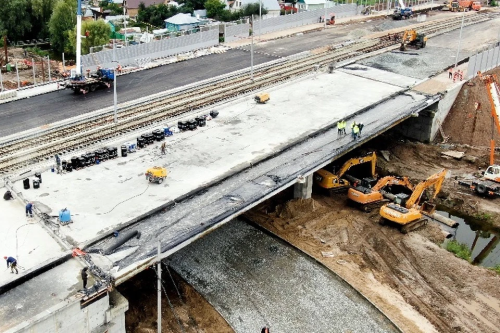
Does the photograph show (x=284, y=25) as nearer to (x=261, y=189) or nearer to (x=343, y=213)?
(x=343, y=213)

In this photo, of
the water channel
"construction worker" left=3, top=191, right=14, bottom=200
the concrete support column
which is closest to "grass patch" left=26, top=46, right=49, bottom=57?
"construction worker" left=3, top=191, right=14, bottom=200

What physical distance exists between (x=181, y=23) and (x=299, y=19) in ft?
52.9

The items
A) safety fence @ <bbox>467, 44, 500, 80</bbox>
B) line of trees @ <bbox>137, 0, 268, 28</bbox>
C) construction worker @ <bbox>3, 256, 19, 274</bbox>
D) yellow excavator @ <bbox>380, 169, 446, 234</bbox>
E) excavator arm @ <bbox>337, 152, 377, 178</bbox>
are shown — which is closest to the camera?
construction worker @ <bbox>3, 256, 19, 274</bbox>

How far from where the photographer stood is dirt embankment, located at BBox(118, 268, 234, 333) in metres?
24.1

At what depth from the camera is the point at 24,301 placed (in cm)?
1980

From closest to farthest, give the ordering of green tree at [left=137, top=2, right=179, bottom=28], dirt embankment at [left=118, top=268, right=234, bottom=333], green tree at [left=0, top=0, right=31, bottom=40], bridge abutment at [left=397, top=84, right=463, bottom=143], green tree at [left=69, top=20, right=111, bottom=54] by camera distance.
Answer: dirt embankment at [left=118, top=268, right=234, bottom=333], bridge abutment at [left=397, top=84, right=463, bottom=143], green tree at [left=69, top=20, right=111, bottom=54], green tree at [left=0, top=0, right=31, bottom=40], green tree at [left=137, top=2, right=179, bottom=28]

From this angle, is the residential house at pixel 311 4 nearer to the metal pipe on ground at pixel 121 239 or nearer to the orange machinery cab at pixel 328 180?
the orange machinery cab at pixel 328 180

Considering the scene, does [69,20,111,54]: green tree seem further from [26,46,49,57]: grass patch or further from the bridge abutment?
the bridge abutment

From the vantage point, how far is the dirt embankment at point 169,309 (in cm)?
2412

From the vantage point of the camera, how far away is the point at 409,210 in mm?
33188

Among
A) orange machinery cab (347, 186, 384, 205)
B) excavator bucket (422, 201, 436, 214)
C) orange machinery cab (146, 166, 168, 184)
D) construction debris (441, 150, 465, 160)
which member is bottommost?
excavator bucket (422, 201, 436, 214)

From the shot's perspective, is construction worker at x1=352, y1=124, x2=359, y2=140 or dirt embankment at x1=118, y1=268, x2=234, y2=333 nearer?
dirt embankment at x1=118, y1=268, x2=234, y2=333

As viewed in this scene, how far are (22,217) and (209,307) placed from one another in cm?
925

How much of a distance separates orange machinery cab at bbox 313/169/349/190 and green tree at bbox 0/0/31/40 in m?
48.8
